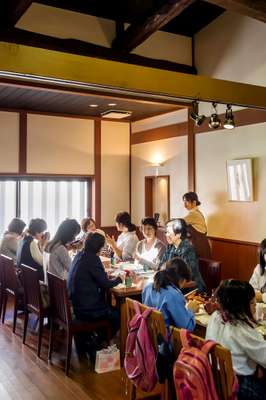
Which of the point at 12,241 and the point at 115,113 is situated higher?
the point at 115,113

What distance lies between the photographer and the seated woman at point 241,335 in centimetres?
214

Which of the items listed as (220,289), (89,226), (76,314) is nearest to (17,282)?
(76,314)

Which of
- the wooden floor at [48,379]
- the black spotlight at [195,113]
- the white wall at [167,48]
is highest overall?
the white wall at [167,48]

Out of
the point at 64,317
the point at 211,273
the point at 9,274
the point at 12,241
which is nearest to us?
the point at 64,317

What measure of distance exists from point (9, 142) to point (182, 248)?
347 centimetres

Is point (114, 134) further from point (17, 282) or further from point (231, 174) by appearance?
point (17, 282)

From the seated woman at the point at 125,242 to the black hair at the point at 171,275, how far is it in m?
2.29

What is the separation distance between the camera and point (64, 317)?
3.53 m

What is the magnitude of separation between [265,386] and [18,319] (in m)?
3.49

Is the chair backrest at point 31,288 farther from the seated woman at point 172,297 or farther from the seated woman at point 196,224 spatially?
the seated woman at point 196,224

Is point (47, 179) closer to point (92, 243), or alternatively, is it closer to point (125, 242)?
point (125, 242)

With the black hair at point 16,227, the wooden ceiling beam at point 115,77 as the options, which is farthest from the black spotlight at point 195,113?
the black hair at point 16,227

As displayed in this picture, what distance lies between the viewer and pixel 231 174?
17.5 feet

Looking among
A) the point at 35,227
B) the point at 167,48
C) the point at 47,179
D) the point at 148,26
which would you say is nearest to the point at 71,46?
the point at 148,26
